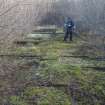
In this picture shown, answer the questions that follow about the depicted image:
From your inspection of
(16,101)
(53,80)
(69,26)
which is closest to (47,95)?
(16,101)

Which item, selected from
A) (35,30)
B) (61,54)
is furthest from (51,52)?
(35,30)

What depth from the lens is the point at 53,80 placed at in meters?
6.73

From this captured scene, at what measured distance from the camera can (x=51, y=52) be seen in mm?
9969

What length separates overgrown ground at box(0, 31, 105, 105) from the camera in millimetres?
5750

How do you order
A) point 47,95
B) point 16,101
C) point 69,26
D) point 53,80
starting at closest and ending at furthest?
point 16,101 → point 47,95 → point 53,80 → point 69,26

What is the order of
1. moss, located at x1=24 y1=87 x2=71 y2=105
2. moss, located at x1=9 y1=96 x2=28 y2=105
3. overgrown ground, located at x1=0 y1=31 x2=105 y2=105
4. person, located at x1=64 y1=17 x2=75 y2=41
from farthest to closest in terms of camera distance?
person, located at x1=64 y1=17 x2=75 y2=41
overgrown ground, located at x1=0 y1=31 x2=105 y2=105
moss, located at x1=24 y1=87 x2=71 y2=105
moss, located at x1=9 y1=96 x2=28 y2=105

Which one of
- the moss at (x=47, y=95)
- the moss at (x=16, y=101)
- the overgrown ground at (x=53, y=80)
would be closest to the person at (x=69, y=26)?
the overgrown ground at (x=53, y=80)

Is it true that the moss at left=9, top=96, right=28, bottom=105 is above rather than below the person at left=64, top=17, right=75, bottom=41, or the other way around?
below

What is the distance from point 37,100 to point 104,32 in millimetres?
8372

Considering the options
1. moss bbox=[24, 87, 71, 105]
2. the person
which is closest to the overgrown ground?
moss bbox=[24, 87, 71, 105]

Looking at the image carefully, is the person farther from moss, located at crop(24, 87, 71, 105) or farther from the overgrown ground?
moss, located at crop(24, 87, 71, 105)

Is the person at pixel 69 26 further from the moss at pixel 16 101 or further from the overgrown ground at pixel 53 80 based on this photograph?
the moss at pixel 16 101

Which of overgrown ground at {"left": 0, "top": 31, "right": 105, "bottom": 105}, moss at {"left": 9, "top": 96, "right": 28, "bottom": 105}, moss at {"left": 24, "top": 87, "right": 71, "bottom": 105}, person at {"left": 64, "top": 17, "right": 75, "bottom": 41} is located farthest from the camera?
person at {"left": 64, "top": 17, "right": 75, "bottom": 41}

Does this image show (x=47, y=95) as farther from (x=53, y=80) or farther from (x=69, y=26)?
(x=69, y=26)
